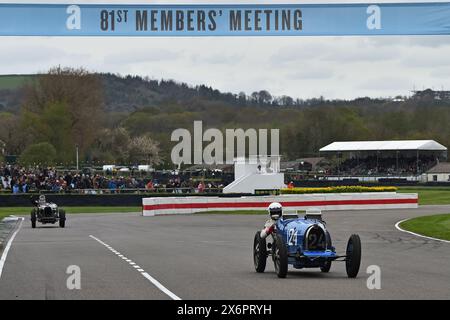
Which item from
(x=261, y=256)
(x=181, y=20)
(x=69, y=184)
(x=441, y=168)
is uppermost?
(x=181, y=20)

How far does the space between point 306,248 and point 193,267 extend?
2800 millimetres

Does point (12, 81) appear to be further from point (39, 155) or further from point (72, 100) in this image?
point (39, 155)

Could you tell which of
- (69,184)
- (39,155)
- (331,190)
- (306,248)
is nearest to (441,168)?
(39,155)

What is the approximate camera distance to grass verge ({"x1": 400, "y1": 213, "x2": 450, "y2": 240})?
2867 cm

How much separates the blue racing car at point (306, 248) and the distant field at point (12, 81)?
3133 inches

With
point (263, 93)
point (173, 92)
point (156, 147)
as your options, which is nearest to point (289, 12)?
point (263, 93)

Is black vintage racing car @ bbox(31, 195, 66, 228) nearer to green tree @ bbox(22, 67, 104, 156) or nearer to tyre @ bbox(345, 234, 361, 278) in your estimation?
tyre @ bbox(345, 234, 361, 278)

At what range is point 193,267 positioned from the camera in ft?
56.4

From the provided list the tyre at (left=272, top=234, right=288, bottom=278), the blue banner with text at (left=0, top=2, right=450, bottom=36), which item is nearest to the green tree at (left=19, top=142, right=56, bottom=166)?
the blue banner with text at (left=0, top=2, right=450, bottom=36)

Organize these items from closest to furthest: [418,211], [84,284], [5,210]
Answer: [84,284]
[418,211]
[5,210]

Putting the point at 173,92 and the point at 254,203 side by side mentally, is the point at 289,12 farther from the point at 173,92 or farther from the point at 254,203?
the point at 173,92

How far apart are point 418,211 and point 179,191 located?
16.4m

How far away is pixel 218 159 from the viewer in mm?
72750

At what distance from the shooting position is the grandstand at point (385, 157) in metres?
95.8
